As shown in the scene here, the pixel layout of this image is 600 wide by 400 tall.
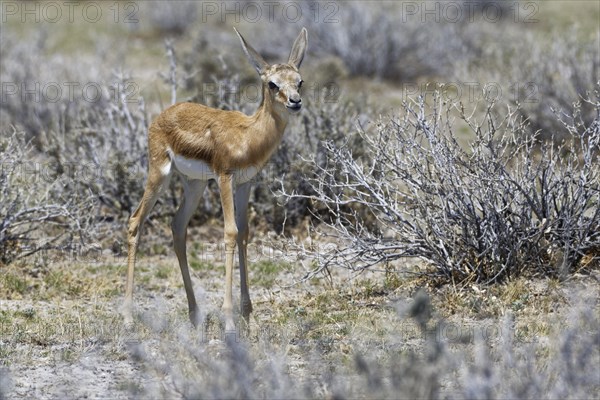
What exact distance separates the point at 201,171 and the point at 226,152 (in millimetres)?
312

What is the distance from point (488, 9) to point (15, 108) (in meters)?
11.1

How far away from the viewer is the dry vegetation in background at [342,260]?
17.9ft

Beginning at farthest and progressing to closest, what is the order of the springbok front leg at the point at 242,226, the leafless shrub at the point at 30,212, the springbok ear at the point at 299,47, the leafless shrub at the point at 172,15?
the leafless shrub at the point at 172,15 < the leafless shrub at the point at 30,212 < the springbok ear at the point at 299,47 < the springbok front leg at the point at 242,226

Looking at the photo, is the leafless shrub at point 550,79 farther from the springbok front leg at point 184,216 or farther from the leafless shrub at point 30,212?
the leafless shrub at point 30,212

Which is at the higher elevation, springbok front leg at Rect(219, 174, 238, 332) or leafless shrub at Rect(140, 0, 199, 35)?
springbok front leg at Rect(219, 174, 238, 332)

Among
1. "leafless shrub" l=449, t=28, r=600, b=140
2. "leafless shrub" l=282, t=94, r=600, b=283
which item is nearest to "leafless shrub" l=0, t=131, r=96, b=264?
"leafless shrub" l=282, t=94, r=600, b=283

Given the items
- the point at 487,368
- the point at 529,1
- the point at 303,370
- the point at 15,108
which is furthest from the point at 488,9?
the point at 487,368

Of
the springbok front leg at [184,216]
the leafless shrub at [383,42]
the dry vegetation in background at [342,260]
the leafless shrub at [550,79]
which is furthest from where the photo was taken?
the leafless shrub at [383,42]

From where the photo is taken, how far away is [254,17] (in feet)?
66.2

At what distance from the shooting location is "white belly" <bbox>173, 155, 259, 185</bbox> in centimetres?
745

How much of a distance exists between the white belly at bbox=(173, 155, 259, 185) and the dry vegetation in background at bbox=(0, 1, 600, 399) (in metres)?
0.47

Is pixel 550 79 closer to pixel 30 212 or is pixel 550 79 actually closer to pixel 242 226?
pixel 242 226

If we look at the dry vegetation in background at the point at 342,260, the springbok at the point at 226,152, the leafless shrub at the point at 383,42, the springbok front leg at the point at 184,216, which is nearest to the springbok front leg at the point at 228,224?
the springbok at the point at 226,152

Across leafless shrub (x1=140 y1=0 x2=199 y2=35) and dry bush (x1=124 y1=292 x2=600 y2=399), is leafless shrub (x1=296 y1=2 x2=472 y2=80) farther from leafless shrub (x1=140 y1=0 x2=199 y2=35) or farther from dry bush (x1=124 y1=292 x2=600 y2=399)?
dry bush (x1=124 y1=292 x2=600 y2=399)
